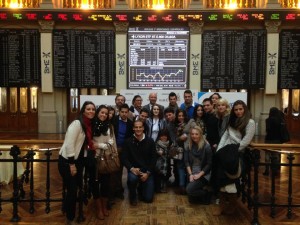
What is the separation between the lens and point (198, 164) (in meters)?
5.68

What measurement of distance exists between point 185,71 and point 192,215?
27.4 feet

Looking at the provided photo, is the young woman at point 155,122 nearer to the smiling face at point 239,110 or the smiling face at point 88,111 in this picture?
the smiling face at point 239,110

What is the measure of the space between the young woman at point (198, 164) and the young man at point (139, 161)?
606 millimetres

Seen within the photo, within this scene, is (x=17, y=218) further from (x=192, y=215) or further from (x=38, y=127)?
(x=38, y=127)

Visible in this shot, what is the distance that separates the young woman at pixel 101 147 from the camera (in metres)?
4.98

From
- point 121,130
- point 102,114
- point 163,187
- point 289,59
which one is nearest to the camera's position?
point 102,114

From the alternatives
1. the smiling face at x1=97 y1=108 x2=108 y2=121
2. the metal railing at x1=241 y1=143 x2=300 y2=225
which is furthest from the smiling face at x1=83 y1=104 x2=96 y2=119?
the metal railing at x1=241 y1=143 x2=300 y2=225

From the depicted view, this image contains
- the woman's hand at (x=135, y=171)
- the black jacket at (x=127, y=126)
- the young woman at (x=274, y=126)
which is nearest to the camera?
the woman's hand at (x=135, y=171)

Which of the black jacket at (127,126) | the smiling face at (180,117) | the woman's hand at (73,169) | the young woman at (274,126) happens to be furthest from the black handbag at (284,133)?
the woman's hand at (73,169)

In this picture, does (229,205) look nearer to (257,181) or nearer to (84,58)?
(257,181)

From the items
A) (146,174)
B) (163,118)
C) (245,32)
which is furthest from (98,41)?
(146,174)

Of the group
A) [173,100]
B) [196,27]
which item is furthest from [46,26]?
[173,100]

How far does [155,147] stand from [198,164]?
2.49ft

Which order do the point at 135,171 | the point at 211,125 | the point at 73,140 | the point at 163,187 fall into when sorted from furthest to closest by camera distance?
the point at 163,187, the point at 211,125, the point at 135,171, the point at 73,140
